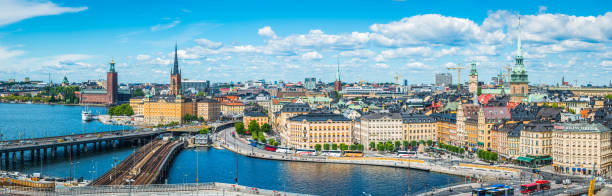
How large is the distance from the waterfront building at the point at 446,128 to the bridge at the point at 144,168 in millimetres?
54750

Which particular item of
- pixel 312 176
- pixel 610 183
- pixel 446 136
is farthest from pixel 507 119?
pixel 312 176

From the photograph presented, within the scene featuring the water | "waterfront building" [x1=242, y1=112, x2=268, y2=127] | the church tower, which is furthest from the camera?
the church tower

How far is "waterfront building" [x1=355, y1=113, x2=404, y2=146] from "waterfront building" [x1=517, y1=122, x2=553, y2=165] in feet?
92.9

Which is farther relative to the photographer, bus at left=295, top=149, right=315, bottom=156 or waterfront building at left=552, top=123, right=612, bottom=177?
bus at left=295, top=149, right=315, bottom=156

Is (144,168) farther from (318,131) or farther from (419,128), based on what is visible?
(419,128)

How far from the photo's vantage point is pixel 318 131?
372 ft

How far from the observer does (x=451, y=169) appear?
91062 mm

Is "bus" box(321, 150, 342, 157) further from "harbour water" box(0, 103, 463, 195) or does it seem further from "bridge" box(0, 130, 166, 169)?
"bridge" box(0, 130, 166, 169)

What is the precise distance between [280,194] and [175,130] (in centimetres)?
9268

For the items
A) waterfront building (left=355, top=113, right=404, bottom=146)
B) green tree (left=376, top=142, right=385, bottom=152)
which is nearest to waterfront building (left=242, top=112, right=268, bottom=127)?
waterfront building (left=355, top=113, right=404, bottom=146)

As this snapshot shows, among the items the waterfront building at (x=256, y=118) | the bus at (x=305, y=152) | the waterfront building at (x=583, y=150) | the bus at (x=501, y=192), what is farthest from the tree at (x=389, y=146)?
the waterfront building at (x=256, y=118)

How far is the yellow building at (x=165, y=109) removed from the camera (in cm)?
19000

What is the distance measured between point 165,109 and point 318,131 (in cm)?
9273

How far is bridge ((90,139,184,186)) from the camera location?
74062 mm
